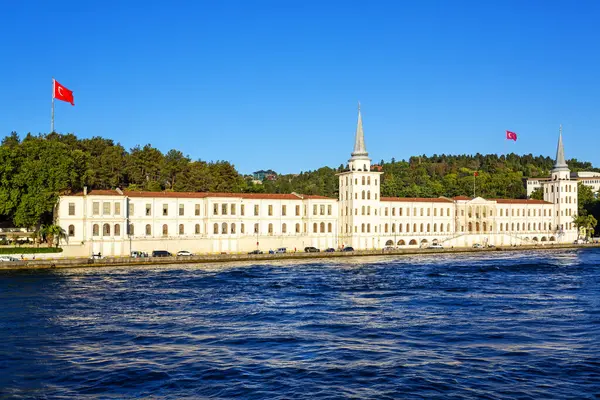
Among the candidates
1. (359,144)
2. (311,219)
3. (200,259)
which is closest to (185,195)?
(200,259)

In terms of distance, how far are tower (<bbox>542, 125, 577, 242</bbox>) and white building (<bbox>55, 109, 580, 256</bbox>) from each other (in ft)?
0.54

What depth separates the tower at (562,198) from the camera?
118250 millimetres

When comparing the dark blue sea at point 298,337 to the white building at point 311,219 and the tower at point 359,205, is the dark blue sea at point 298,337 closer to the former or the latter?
the white building at point 311,219

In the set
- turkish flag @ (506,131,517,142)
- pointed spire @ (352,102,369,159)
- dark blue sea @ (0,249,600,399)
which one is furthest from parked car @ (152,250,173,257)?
turkish flag @ (506,131,517,142)

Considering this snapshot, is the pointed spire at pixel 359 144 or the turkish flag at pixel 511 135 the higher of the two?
the turkish flag at pixel 511 135

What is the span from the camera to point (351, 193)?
9719 centimetres

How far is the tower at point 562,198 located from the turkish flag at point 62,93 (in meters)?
78.4

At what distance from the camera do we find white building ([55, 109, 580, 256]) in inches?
3182

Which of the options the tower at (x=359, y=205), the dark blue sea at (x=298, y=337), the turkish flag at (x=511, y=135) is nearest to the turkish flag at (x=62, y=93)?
the dark blue sea at (x=298, y=337)

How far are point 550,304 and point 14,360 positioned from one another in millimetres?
32684

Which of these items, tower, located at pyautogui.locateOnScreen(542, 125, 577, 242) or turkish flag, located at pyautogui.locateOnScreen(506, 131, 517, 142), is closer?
turkish flag, located at pyautogui.locateOnScreen(506, 131, 517, 142)

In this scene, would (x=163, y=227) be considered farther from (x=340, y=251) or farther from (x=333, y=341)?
(x=333, y=341)

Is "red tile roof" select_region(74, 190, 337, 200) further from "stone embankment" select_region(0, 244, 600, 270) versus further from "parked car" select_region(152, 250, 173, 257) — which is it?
"stone embankment" select_region(0, 244, 600, 270)

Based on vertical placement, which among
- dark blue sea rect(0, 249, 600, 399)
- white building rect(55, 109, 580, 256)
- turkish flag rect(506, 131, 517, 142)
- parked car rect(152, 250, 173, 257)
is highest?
turkish flag rect(506, 131, 517, 142)
